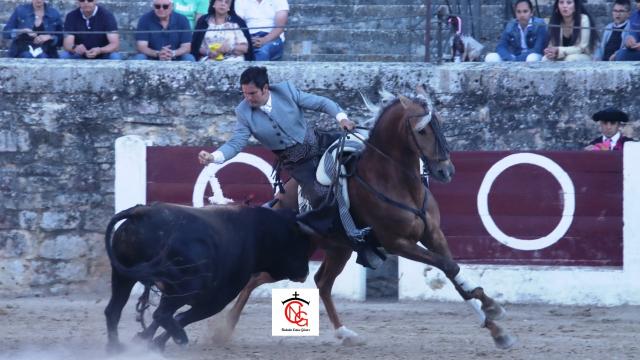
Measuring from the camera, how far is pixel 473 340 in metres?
8.44

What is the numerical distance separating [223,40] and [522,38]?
2.61 m

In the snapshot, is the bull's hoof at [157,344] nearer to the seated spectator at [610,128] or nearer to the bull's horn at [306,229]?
the bull's horn at [306,229]

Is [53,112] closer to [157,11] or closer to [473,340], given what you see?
[157,11]

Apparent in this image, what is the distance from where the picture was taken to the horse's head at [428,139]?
→ 25.0 feet

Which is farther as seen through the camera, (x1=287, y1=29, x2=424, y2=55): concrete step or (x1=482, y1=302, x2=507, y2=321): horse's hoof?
(x1=287, y1=29, x2=424, y2=55): concrete step

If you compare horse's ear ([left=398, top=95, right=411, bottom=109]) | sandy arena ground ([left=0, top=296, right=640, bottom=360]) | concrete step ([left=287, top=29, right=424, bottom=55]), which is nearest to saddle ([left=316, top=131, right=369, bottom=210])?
horse's ear ([left=398, top=95, right=411, bottom=109])

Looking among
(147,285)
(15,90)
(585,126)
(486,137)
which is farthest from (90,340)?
(585,126)

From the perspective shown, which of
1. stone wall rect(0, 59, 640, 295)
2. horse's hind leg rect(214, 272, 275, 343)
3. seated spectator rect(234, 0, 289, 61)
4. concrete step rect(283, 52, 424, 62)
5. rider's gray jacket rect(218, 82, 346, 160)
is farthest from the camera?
concrete step rect(283, 52, 424, 62)

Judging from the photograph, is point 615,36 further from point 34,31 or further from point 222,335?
point 34,31

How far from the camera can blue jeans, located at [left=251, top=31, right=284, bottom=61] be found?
11461 mm

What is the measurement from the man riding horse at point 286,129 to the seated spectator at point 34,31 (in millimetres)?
3567

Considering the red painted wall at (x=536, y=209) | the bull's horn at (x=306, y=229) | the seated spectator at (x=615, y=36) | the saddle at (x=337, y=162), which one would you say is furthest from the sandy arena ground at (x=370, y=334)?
the seated spectator at (x=615, y=36)

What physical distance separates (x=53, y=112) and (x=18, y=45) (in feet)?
3.31

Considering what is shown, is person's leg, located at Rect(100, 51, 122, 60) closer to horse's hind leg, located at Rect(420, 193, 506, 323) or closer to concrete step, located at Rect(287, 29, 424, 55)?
concrete step, located at Rect(287, 29, 424, 55)
